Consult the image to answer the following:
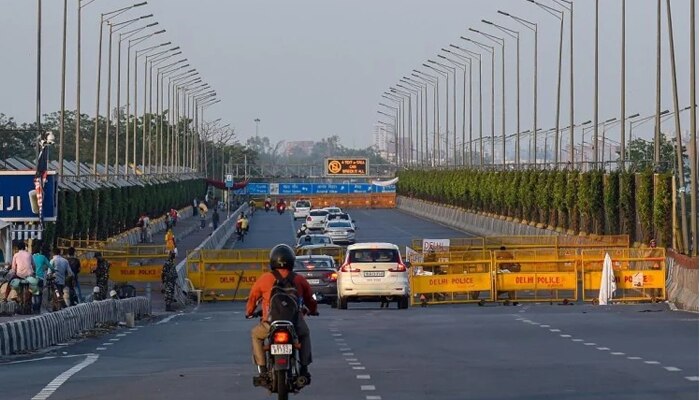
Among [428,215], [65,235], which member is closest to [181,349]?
[65,235]

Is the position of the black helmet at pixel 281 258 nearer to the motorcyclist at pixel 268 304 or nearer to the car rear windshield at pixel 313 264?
the motorcyclist at pixel 268 304

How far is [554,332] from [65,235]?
144 ft

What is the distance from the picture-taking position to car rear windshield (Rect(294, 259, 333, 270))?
46.3 meters

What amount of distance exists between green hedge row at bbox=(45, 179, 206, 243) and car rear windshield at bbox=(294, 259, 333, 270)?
13.9m

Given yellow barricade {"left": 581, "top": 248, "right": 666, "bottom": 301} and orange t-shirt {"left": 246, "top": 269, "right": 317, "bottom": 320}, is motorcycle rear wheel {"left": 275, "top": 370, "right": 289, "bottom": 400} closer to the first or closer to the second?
orange t-shirt {"left": 246, "top": 269, "right": 317, "bottom": 320}

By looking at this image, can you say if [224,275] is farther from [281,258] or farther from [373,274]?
[281,258]

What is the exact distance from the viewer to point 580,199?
77062 mm

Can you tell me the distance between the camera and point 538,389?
61.6ft

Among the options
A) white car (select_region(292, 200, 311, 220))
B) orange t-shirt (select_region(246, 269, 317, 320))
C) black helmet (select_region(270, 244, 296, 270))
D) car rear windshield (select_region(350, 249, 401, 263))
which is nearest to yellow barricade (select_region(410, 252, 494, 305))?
car rear windshield (select_region(350, 249, 401, 263))

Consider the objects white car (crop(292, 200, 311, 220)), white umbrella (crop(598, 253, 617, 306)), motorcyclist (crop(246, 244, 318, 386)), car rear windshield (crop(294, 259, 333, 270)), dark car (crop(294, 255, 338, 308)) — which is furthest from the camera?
white car (crop(292, 200, 311, 220))

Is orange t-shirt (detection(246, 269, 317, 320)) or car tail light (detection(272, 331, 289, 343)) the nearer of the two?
car tail light (detection(272, 331, 289, 343))

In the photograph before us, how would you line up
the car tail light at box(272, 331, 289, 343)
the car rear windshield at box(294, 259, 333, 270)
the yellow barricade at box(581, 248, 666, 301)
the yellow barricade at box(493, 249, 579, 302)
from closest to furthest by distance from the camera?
the car tail light at box(272, 331, 289, 343)
the car rear windshield at box(294, 259, 333, 270)
the yellow barricade at box(581, 248, 666, 301)
the yellow barricade at box(493, 249, 579, 302)

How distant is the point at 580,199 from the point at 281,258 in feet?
203

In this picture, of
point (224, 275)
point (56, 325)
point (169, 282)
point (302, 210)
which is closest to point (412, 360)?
point (56, 325)
